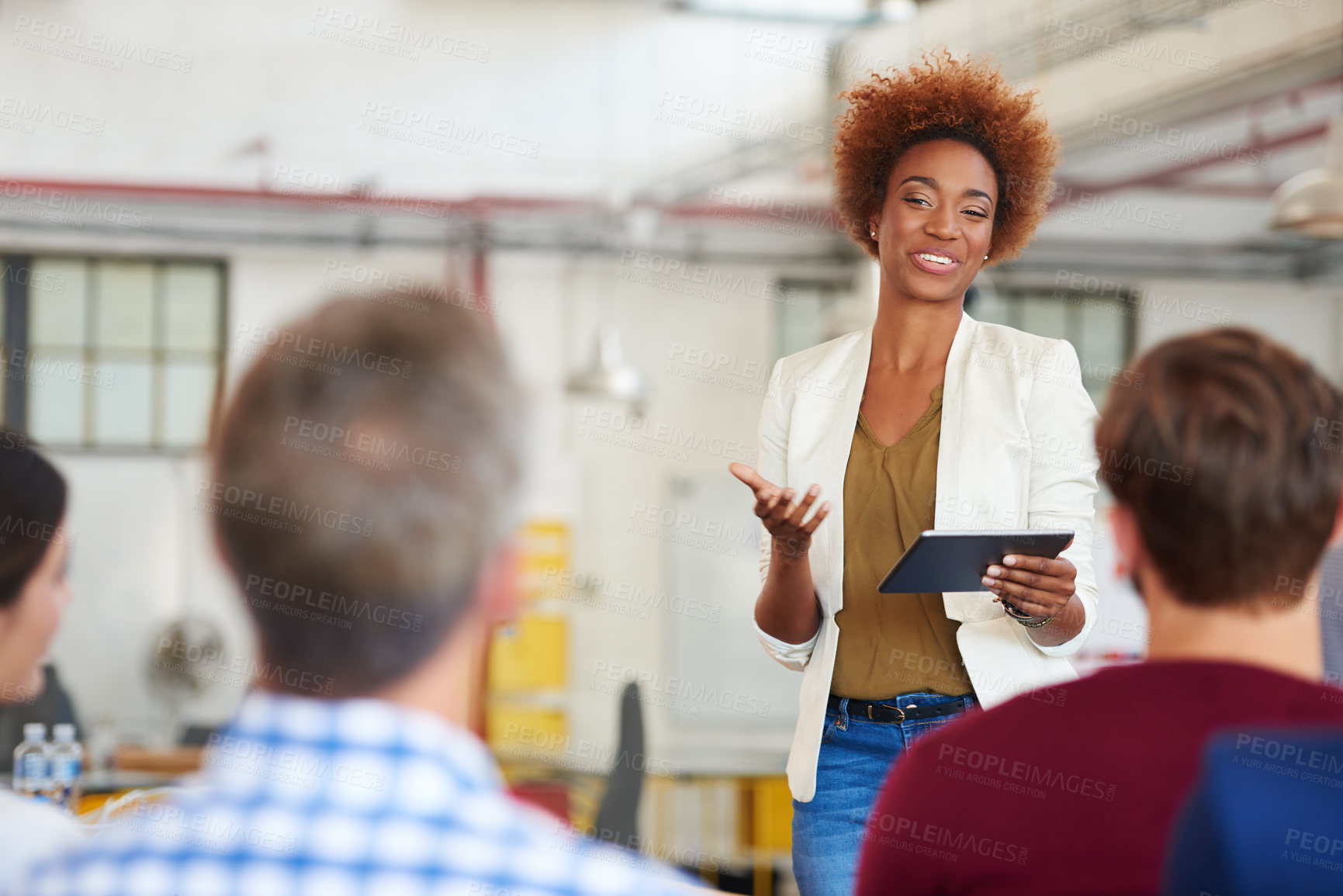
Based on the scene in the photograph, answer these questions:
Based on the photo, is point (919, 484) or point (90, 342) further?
point (90, 342)

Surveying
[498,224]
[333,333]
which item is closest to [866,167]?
[333,333]

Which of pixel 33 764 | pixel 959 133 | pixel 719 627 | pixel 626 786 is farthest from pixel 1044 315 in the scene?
pixel 959 133

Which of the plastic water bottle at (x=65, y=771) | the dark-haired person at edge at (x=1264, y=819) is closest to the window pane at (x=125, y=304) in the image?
the plastic water bottle at (x=65, y=771)

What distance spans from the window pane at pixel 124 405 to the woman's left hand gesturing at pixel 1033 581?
318 inches

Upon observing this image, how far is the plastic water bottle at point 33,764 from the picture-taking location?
3111mm

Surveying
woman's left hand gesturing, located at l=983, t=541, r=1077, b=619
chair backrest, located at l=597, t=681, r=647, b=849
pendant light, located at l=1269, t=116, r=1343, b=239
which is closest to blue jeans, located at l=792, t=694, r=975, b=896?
woman's left hand gesturing, located at l=983, t=541, r=1077, b=619

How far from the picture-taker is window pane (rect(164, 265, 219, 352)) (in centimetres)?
867

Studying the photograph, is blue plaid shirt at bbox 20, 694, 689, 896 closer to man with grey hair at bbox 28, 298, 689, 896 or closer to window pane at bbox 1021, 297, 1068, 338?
man with grey hair at bbox 28, 298, 689, 896

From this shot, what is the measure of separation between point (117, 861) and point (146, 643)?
8.43 metres

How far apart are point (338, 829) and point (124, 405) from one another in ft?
28.5

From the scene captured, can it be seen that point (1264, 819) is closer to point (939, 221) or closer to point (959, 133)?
point (939, 221)

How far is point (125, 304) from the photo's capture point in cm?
862

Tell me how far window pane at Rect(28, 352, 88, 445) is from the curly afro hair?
770 cm

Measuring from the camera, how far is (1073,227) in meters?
8.84
